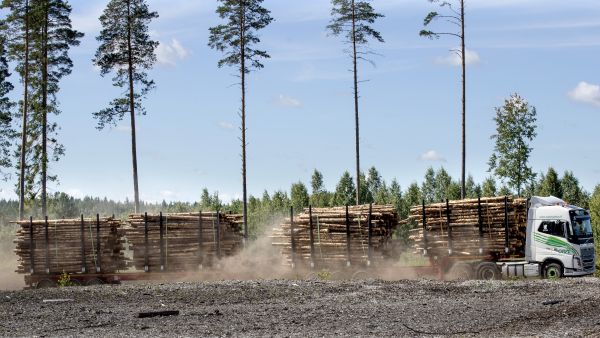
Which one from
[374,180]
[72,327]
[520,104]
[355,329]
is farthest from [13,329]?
[374,180]

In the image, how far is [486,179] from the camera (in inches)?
3078

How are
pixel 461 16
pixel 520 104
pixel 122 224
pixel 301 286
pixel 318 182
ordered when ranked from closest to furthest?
pixel 301 286 → pixel 122 224 → pixel 461 16 → pixel 520 104 → pixel 318 182

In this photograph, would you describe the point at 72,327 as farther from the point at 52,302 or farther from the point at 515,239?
the point at 515,239

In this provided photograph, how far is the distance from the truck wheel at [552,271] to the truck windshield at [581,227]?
1354 millimetres

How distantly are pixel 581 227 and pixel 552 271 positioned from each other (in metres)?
1.94

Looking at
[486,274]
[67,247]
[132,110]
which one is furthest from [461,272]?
[132,110]

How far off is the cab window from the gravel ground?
2573mm

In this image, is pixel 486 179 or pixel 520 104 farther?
pixel 486 179

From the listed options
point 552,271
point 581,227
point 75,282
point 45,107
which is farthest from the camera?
point 45,107

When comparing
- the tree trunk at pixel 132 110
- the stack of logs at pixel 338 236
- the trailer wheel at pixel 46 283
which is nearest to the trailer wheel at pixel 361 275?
the stack of logs at pixel 338 236

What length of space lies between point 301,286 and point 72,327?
9.15 metres

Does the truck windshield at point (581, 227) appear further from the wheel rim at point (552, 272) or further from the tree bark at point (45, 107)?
the tree bark at point (45, 107)

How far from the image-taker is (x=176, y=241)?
31922 mm

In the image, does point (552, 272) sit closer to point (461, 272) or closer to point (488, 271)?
point (488, 271)
